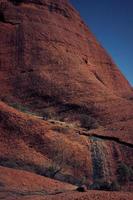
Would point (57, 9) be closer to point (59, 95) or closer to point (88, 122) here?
point (59, 95)

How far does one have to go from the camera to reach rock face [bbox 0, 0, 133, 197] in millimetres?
24734

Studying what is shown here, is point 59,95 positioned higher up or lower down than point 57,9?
lower down

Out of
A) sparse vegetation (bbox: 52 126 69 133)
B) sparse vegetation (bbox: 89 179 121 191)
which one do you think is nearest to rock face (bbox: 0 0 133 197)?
→ sparse vegetation (bbox: 52 126 69 133)

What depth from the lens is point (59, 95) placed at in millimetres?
34781

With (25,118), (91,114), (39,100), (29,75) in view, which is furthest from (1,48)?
(25,118)

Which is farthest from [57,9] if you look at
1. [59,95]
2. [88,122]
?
[88,122]

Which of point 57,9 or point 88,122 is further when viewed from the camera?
point 57,9

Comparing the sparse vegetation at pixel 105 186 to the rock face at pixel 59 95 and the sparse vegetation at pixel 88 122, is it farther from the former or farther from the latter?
the sparse vegetation at pixel 88 122

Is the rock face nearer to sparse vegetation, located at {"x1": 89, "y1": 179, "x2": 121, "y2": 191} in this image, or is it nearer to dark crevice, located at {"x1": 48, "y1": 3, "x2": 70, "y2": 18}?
dark crevice, located at {"x1": 48, "y1": 3, "x2": 70, "y2": 18}

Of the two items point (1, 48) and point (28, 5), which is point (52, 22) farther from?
point (1, 48)

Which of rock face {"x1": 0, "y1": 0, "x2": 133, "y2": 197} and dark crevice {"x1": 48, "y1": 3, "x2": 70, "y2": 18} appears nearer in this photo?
rock face {"x1": 0, "y1": 0, "x2": 133, "y2": 197}

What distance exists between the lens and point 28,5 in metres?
44.2

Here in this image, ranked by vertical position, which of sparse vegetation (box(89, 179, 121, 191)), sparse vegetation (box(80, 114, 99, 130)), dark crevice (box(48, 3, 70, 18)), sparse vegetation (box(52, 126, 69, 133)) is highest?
dark crevice (box(48, 3, 70, 18))

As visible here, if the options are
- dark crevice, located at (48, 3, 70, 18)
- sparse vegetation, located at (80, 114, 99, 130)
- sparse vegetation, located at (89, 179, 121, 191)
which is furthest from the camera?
dark crevice, located at (48, 3, 70, 18)
